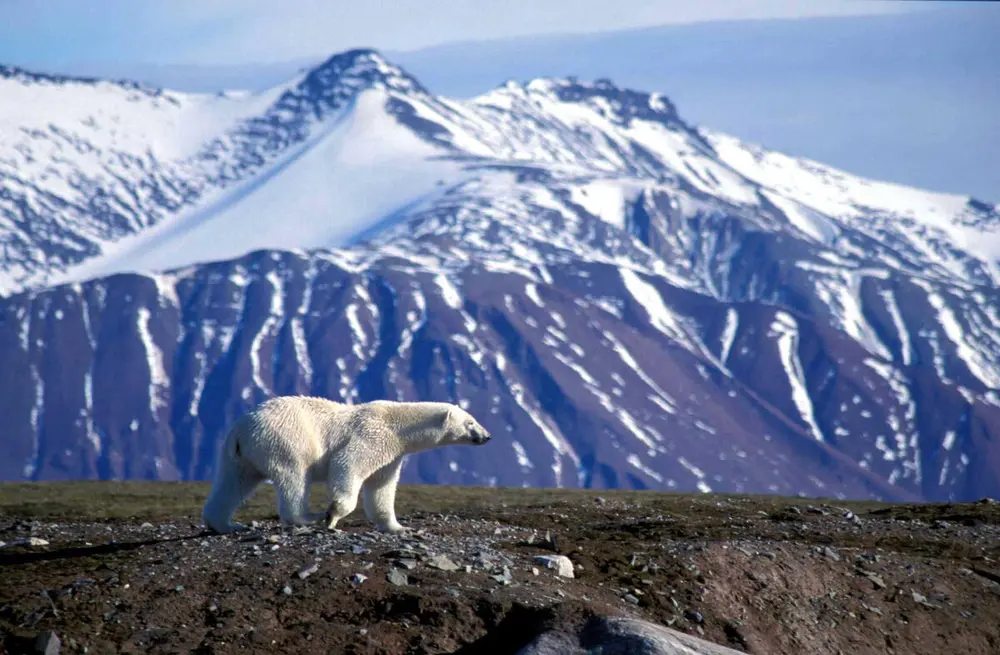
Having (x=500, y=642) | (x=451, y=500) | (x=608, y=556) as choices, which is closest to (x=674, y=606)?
(x=608, y=556)

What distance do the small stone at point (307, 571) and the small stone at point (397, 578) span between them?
1.14 metres

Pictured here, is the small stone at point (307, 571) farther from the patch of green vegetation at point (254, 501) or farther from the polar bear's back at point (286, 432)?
the patch of green vegetation at point (254, 501)

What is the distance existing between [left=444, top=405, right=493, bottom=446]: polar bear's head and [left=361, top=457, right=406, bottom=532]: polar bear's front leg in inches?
60.3

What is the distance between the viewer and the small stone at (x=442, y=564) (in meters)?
23.1

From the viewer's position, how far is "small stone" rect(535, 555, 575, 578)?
24344 mm

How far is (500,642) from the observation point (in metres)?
21.4

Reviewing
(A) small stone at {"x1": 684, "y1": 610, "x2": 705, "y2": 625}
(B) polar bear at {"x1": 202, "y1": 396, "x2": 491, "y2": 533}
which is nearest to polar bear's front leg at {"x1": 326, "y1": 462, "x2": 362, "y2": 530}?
(B) polar bear at {"x1": 202, "y1": 396, "x2": 491, "y2": 533}

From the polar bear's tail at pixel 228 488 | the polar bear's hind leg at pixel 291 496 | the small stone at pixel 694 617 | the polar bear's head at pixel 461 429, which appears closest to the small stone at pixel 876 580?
the small stone at pixel 694 617

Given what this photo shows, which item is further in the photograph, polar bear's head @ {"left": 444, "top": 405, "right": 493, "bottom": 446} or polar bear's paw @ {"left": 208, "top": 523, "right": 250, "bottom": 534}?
polar bear's head @ {"left": 444, "top": 405, "right": 493, "bottom": 446}

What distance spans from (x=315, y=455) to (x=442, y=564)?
4119 millimetres

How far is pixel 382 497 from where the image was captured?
2706 centimetres

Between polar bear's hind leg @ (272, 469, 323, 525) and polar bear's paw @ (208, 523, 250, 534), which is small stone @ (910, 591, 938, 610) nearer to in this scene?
polar bear's hind leg @ (272, 469, 323, 525)

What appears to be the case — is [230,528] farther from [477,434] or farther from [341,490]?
[477,434]

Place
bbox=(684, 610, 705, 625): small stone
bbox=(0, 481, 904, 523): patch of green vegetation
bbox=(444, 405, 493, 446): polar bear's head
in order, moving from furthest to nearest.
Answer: bbox=(0, 481, 904, 523): patch of green vegetation < bbox=(444, 405, 493, 446): polar bear's head < bbox=(684, 610, 705, 625): small stone
